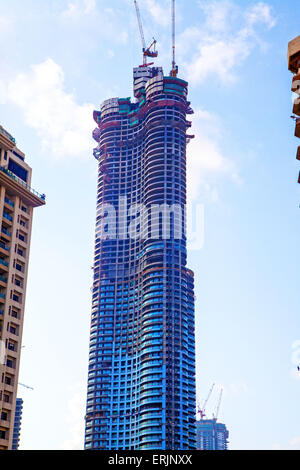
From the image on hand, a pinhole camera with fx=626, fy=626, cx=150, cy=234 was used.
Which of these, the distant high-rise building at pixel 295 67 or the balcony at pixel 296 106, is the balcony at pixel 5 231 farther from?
the balcony at pixel 296 106

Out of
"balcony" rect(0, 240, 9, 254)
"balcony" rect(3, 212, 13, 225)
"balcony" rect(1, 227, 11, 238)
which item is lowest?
"balcony" rect(0, 240, 9, 254)

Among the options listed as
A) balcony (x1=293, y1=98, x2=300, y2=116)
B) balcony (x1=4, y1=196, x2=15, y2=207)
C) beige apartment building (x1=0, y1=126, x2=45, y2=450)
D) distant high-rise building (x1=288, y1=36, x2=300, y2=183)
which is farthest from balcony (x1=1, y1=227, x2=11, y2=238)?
balcony (x1=293, y1=98, x2=300, y2=116)

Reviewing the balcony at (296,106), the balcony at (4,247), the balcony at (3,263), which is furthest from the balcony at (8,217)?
the balcony at (296,106)

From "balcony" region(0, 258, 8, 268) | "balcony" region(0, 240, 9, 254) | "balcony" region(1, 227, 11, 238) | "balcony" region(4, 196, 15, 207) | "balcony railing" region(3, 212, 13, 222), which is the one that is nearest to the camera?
"balcony" region(0, 258, 8, 268)

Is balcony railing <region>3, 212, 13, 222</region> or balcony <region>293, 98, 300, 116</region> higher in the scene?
balcony railing <region>3, 212, 13, 222</region>

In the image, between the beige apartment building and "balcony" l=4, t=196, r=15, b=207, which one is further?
"balcony" l=4, t=196, r=15, b=207

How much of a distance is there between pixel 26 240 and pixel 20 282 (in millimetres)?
7743

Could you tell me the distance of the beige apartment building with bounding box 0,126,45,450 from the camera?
93438 millimetres

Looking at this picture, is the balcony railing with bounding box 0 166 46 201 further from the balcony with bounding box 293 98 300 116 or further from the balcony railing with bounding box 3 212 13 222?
the balcony with bounding box 293 98 300 116

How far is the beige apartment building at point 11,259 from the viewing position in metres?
93.4

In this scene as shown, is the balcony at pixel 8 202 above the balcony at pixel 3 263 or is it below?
above
